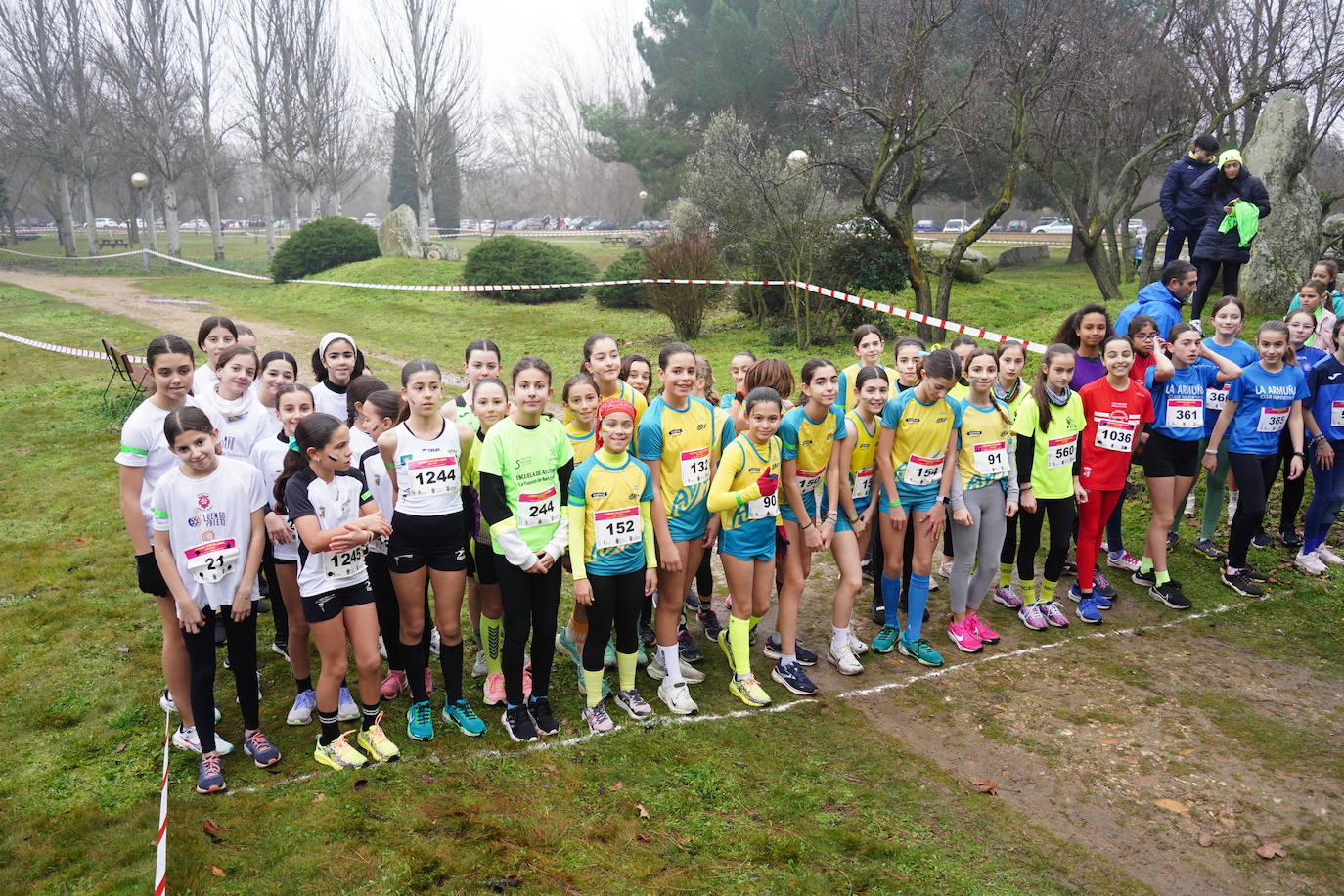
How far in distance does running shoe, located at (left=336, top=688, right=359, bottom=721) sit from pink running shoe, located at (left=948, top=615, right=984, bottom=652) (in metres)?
3.59

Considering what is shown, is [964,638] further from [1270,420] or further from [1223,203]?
[1223,203]

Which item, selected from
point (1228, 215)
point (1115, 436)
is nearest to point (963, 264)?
point (1228, 215)

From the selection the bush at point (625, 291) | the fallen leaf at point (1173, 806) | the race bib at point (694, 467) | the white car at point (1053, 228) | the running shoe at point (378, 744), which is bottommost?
the fallen leaf at point (1173, 806)

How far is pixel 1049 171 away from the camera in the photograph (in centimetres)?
1920

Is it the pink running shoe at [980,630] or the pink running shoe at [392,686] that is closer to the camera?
the pink running shoe at [392,686]

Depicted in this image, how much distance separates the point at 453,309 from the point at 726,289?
288 inches

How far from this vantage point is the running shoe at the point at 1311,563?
6484 mm

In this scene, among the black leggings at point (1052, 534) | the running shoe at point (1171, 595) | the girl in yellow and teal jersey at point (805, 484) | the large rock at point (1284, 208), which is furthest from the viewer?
the large rock at point (1284, 208)

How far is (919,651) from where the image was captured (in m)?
5.36

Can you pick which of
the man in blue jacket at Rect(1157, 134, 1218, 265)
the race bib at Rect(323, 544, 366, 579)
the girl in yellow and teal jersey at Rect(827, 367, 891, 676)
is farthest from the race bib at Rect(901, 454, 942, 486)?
the man in blue jacket at Rect(1157, 134, 1218, 265)

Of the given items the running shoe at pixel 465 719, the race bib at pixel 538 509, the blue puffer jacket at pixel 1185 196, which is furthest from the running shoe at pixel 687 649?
the blue puffer jacket at pixel 1185 196

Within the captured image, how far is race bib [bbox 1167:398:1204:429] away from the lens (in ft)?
20.0

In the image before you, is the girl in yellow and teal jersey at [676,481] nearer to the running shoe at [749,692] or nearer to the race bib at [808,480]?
the running shoe at [749,692]

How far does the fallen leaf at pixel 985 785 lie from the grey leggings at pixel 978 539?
151 centimetres
